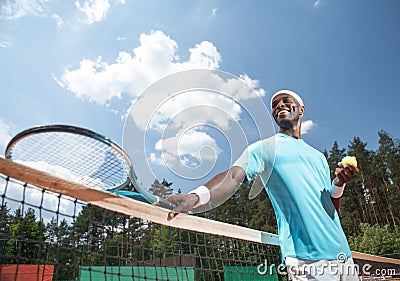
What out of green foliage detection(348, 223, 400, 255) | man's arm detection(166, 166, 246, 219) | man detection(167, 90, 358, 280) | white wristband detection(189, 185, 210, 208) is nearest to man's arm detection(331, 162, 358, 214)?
man detection(167, 90, 358, 280)

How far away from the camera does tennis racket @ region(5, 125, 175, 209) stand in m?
1.61

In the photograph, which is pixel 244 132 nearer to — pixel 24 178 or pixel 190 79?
pixel 190 79

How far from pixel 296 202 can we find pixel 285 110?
0.66 meters

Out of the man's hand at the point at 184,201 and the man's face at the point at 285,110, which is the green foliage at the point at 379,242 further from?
the man's hand at the point at 184,201

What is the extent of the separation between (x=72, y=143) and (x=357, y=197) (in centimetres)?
3513

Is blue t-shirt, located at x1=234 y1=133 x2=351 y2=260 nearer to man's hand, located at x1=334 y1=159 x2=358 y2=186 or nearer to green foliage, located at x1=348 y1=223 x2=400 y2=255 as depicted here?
man's hand, located at x1=334 y1=159 x2=358 y2=186

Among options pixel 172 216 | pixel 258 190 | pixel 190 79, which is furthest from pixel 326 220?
pixel 190 79

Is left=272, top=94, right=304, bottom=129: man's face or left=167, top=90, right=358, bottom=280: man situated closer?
left=167, top=90, right=358, bottom=280: man

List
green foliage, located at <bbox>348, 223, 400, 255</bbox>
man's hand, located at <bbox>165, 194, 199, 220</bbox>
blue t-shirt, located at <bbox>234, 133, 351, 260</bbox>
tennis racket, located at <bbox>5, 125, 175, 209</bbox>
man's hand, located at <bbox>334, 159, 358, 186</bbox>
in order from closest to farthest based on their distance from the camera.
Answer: man's hand, located at <bbox>165, 194, 199, 220</bbox> < tennis racket, located at <bbox>5, 125, 175, 209</bbox> < blue t-shirt, located at <bbox>234, 133, 351, 260</bbox> < man's hand, located at <bbox>334, 159, 358, 186</bbox> < green foliage, located at <bbox>348, 223, 400, 255</bbox>

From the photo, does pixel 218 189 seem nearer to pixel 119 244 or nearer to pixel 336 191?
pixel 336 191

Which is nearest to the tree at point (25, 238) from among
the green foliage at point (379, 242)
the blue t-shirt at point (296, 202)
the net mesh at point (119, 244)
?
the net mesh at point (119, 244)

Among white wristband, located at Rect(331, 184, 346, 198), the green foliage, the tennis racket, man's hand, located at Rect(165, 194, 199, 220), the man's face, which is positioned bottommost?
man's hand, located at Rect(165, 194, 199, 220)

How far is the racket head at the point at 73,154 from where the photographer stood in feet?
5.32

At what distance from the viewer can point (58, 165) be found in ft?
6.72
